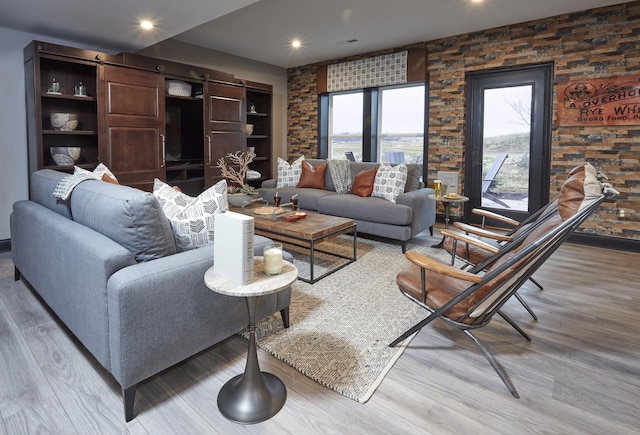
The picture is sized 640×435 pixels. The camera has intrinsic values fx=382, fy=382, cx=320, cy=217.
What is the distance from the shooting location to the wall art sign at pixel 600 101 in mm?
4164

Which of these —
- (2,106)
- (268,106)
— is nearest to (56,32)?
(2,106)

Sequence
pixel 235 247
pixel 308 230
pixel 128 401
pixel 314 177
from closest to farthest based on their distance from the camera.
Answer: pixel 235 247 < pixel 128 401 < pixel 308 230 < pixel 314 177

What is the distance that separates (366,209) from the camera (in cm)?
421

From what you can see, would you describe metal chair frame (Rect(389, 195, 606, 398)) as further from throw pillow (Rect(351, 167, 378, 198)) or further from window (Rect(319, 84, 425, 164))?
window (Rect(319, 84, 425, 164))

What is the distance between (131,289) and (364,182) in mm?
3477

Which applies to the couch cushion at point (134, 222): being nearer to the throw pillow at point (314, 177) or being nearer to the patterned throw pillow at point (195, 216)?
the patterned throw pillow at point (195, 216)

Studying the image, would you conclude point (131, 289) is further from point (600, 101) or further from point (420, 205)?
point (600, 101)

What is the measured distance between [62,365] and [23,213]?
52.6 inches

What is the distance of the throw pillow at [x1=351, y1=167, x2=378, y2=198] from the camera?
182 inches

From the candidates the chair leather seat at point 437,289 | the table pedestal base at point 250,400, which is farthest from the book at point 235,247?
the chair leather seat at point 437,289

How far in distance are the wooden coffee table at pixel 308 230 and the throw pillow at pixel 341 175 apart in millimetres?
1357

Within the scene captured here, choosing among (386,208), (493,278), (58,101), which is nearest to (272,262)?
(493,278)

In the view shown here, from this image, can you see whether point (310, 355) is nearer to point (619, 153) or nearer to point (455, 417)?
point (455, 417)

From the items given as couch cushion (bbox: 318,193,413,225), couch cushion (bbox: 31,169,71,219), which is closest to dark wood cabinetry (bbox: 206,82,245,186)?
couch cushion (bbox: 318,193,413,225)
